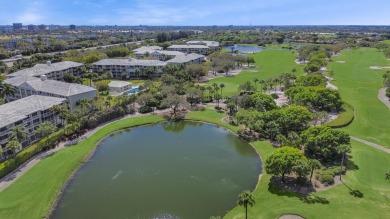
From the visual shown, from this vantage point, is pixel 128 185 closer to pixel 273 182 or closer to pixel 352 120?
pixel 273 182

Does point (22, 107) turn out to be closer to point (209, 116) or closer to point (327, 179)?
point (209, 116)

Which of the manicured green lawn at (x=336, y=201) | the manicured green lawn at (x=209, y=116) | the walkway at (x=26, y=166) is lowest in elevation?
the manicured green lawn at (x=336, y=201)

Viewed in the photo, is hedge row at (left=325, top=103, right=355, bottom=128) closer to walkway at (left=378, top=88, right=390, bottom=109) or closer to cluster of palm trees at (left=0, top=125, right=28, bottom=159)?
walkway at (left=378, top=88, right=390, bottom=109)

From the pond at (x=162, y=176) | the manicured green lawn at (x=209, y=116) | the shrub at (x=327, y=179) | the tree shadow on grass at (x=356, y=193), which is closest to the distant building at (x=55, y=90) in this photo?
the pond at (x=162, y=176)

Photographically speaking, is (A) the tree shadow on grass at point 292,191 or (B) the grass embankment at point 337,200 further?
(A) the tree shadow on grass at point 292,191

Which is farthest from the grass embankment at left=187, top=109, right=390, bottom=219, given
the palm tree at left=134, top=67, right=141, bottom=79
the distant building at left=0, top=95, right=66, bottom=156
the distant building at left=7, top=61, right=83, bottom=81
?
the distant building at left=7, top=61, right=83, bottom=81

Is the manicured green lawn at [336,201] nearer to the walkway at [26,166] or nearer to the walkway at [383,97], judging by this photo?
the walkway at [26,166]

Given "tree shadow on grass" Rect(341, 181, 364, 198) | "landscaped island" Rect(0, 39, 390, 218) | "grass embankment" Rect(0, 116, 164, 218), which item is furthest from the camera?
"tree shadow on grass" Rect(341, 181, 364, 198)

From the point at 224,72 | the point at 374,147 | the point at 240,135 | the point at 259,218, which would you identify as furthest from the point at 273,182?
the point at 224,72
